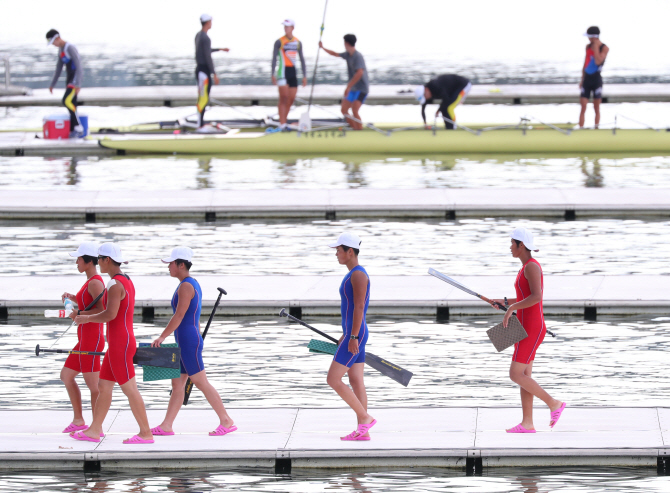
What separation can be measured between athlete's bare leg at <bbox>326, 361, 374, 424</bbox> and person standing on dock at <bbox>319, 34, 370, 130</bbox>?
54.1ft

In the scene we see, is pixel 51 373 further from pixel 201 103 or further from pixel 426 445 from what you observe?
pixel 201 103

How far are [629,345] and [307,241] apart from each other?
21.5 feet

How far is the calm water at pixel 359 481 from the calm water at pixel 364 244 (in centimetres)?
670

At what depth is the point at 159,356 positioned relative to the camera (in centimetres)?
913

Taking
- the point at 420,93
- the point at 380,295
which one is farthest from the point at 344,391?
the point at 420,93

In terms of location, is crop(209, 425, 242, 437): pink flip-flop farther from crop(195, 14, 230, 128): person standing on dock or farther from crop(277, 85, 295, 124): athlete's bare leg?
crop(277, 85, 295, 124): athlete's bare leg

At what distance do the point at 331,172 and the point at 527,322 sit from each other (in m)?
14.8

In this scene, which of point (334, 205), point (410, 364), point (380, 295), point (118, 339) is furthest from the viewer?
point (334, 205)

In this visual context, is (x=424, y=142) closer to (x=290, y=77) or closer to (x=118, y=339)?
(x=290, y=77)

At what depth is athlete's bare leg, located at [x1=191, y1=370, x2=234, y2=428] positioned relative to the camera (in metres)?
9.25

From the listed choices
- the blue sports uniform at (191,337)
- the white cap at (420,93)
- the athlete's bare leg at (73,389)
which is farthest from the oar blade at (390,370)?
the white cap at (420,93)

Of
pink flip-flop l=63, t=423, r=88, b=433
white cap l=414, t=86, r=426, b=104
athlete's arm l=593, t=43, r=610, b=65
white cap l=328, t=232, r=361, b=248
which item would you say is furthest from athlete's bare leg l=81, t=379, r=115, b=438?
athlete's arm l=593, t=43, r=610, b=65

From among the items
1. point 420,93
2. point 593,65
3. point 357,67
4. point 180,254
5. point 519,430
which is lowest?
point 519,430

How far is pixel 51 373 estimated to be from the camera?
37.9 feet
